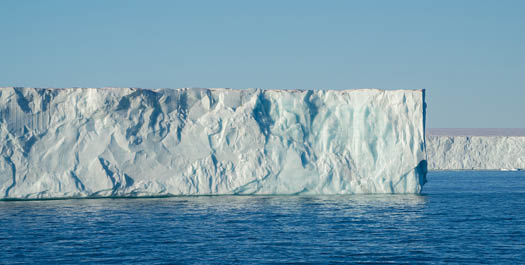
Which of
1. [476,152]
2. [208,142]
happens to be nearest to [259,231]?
[208,142]

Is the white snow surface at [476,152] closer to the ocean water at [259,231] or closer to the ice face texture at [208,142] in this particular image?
the ice face texture at [208,142]

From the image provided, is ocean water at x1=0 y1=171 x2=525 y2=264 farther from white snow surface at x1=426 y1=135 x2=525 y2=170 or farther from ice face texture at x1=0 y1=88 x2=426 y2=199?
white snow surface at x1=426 y1=135 x2=525 y2=170

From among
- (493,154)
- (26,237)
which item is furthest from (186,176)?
(493,154)

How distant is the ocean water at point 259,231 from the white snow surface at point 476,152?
147ft

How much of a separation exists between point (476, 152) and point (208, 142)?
160 feet

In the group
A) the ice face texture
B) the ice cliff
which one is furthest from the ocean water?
the ice cliff

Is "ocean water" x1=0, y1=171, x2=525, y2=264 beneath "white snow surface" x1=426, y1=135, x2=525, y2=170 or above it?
above

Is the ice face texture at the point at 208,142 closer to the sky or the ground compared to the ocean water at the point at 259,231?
closer to the sky

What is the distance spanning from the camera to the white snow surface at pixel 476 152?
227 ft

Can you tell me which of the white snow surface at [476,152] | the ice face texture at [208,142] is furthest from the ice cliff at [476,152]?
the ice face texture at [208,142]

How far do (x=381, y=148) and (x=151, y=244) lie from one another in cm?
1415

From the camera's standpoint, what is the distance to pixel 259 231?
1806 cm

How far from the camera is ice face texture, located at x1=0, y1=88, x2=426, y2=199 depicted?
25578 millimetres

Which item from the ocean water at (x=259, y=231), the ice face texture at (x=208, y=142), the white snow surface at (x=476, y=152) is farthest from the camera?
the white snow surface at (x=476, y=152)
